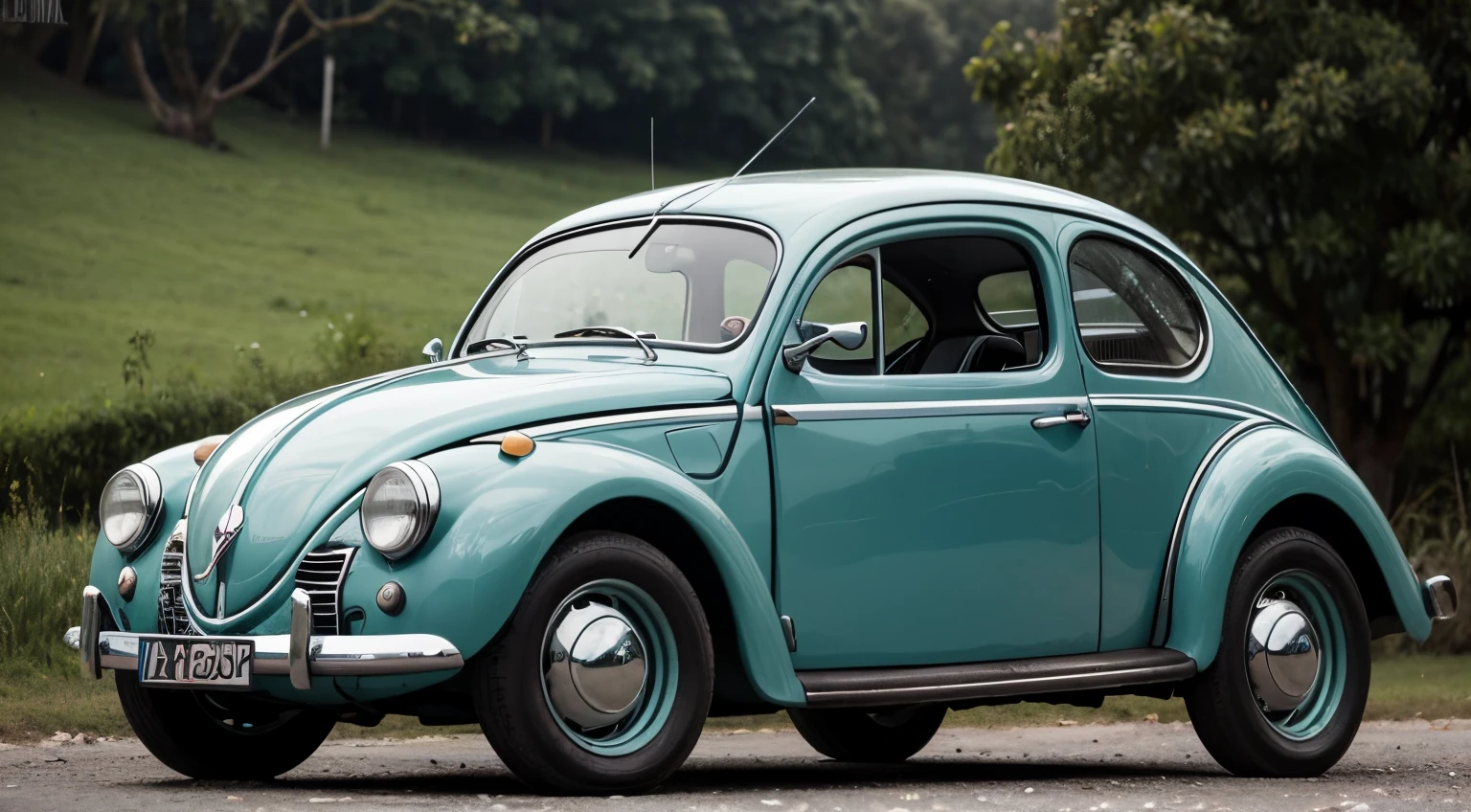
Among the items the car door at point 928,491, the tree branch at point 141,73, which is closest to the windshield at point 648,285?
the car door at point 928,491

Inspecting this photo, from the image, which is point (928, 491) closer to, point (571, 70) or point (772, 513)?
point (772, 513)

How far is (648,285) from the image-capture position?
653 cm

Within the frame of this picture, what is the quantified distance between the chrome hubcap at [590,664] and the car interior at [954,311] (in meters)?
1.72

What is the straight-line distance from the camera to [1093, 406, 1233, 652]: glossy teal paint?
22.2ft

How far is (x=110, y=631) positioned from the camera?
5.70 meters

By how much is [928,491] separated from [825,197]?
108 centimetres

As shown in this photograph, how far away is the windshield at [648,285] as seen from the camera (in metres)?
6.30

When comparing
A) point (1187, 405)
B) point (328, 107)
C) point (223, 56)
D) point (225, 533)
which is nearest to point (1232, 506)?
point (1187, 405)

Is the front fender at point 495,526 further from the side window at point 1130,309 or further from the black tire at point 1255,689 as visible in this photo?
the black tire at point 1255,689

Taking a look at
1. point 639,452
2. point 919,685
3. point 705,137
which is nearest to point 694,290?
point 639,452

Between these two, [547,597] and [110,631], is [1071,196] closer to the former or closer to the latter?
[547,597]

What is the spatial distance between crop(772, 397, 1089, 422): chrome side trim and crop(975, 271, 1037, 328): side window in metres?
0.49

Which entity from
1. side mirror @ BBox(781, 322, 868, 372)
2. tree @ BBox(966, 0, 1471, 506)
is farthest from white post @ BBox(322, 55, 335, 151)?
side mirror @ BBox(781, 322, 868, 372)

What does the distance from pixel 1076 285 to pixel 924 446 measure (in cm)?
115
